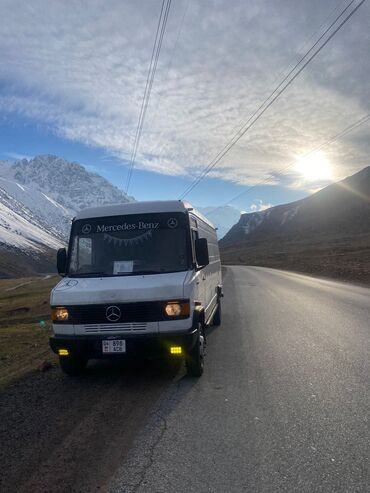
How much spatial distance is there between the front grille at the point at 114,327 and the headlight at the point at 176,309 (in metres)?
0.40

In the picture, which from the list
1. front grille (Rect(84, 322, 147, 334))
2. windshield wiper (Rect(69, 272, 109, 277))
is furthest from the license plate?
windshield wiper (Rect(69, 272, 109, 277))

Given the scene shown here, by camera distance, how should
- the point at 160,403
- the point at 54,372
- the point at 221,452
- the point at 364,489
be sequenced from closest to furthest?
1. the point at 364,489
2. the point at 221,452
3. the point at 160,403
4. the point at 54,372

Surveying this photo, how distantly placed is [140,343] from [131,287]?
0.81 m

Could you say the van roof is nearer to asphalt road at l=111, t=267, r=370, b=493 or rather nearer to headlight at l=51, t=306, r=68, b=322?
Answer: headlight at l=51, t=306, r=68, b=322

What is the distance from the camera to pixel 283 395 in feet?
18.6

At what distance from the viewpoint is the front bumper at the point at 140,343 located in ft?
20.1

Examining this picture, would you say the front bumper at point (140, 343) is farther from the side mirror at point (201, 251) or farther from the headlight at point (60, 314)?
the side mirror at point (201, 251)

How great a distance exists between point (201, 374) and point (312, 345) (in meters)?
2.85

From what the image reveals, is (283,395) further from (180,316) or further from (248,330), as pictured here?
(248,330)

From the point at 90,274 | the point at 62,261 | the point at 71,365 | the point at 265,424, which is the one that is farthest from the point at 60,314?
the point at 265,424

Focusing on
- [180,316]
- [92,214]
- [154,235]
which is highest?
[92,214]

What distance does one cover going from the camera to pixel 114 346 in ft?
20.4

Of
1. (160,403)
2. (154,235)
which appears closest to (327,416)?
(160,403)

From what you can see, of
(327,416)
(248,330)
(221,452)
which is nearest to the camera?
(221,452)
